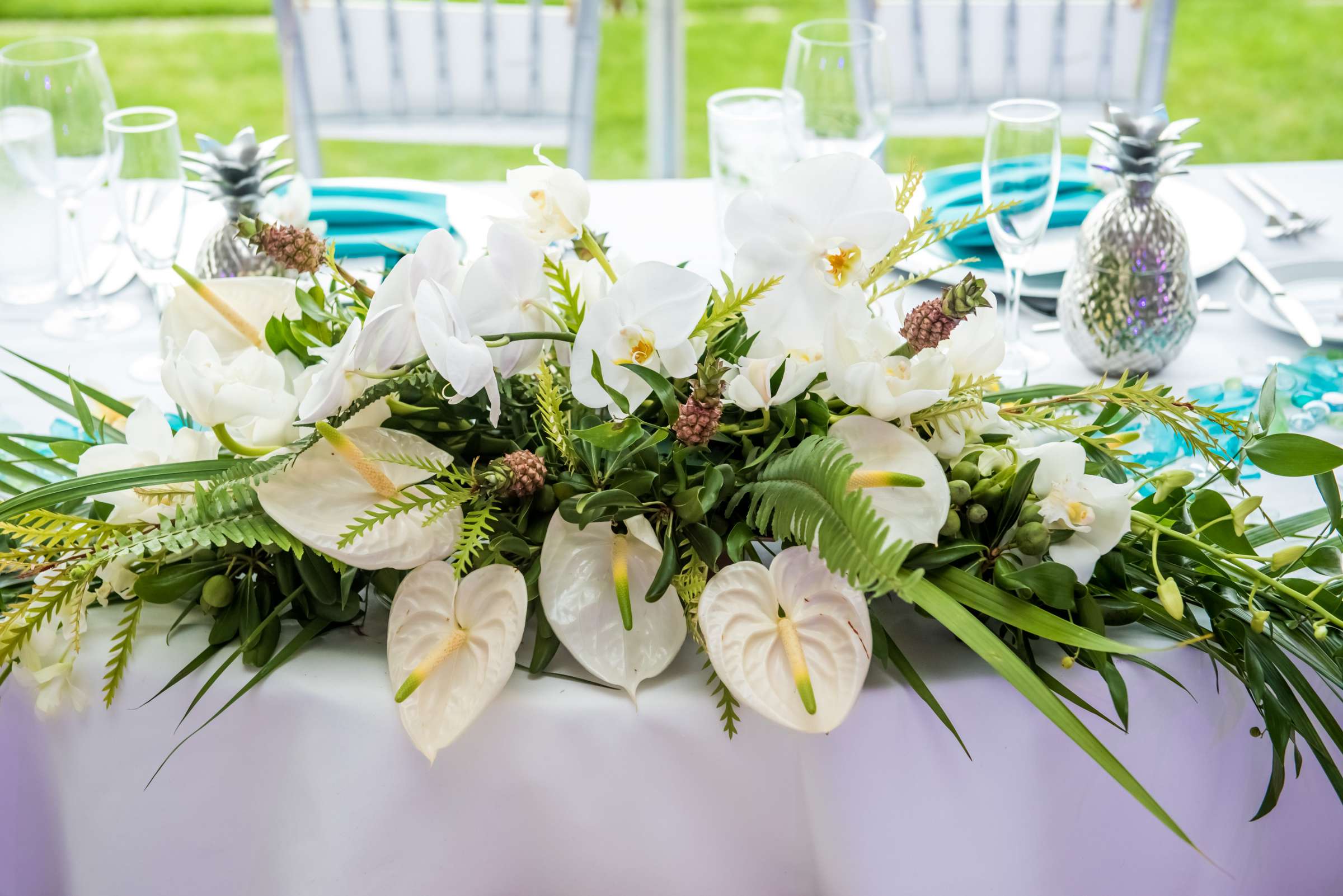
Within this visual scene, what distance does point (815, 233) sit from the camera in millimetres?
583

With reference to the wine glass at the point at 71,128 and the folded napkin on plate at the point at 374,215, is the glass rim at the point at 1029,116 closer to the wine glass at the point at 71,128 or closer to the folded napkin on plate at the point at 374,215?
the folded napkin on plate at the point at 374,215

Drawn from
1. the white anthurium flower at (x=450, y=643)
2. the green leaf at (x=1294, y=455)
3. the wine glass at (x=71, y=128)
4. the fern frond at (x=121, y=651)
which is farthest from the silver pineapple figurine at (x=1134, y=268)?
the wine glass at (x=71, y=128)

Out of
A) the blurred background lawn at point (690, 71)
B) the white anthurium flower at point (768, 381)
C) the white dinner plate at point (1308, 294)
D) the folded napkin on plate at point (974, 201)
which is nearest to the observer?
the white anthurium flower at point (768, 381)

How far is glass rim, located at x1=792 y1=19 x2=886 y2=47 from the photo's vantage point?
1.21m

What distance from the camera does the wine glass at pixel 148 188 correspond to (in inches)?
42.7

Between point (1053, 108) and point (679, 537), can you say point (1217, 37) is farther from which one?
point (679, 537)

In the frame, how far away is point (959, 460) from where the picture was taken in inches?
24.4

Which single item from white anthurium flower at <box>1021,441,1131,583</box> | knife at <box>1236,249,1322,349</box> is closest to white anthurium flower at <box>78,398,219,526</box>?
white anthurium flower at <box>1021,441,1131,583</box>

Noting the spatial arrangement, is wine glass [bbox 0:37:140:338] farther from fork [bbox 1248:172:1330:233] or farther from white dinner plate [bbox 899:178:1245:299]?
fork [bbox 1248:172:1330:233]

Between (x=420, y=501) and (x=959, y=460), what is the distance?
276 millimetres

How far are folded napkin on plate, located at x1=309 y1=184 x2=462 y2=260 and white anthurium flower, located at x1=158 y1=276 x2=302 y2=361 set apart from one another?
53 centimetres

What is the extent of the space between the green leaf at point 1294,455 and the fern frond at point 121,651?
1.87ft

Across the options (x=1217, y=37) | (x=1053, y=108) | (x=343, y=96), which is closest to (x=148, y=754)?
(x=1053, y=108)

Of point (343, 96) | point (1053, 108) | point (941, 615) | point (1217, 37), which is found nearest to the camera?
point (941, 615)
